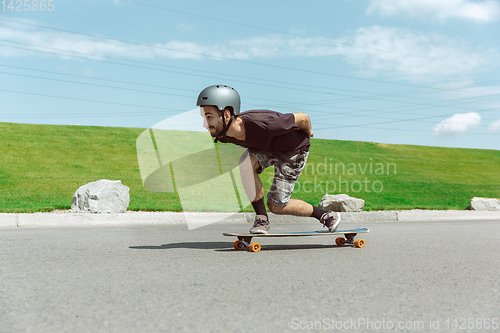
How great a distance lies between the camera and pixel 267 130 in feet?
16.0

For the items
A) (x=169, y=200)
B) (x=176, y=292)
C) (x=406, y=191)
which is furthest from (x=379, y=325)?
(x=406, y=191)

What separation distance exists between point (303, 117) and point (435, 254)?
2.10m

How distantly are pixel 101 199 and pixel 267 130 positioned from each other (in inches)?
241

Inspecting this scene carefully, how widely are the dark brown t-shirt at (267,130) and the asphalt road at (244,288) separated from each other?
1202 millimetres

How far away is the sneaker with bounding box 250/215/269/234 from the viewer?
206 inches

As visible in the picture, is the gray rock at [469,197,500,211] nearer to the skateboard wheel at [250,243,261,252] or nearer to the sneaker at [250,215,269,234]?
the sneaker at [250,215,269,234]

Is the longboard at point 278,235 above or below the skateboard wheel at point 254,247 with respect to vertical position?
above

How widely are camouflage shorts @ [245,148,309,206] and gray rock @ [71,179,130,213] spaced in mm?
5468

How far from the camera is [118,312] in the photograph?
262 centimetres

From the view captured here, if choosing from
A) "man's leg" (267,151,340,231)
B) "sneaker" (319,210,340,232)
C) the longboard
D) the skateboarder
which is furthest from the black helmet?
"sneaker" (319,210,340,232)

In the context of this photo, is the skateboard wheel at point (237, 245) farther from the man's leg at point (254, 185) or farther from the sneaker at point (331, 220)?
the sneaker at point (331, 220)

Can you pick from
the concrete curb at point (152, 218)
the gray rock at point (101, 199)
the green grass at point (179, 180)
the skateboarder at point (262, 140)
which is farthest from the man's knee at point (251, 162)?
the green grass at point (179, 180)

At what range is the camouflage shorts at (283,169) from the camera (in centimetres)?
538

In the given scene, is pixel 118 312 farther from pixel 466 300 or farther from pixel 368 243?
pixel 368 243
